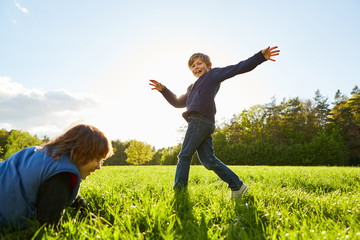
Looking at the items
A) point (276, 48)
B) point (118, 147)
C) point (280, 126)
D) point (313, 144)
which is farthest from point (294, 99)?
point (276, 48)

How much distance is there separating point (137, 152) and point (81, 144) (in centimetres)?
4032

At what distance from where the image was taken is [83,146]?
68.8 inches

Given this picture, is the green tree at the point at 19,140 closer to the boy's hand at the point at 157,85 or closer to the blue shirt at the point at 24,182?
the boy's hand at the point at 157,85

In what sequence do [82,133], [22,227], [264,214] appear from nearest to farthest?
[22,227] → [82,133] → [264,214]

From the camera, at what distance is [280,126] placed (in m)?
35.7

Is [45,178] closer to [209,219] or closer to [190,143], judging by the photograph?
[209,219]

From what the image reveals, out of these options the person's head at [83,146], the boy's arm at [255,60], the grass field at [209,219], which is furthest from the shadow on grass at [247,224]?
the boy's arm at [255,60]

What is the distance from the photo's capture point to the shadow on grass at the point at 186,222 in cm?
159

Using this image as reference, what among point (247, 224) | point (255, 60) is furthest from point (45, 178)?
point (255, 60)

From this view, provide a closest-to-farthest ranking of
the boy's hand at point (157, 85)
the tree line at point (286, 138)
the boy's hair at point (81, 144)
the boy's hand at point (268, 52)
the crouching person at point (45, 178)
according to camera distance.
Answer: the crouching person at point (45, 178)
the boy's hair at point (81, 144)
the boy's hand at point (268, 52)
the boy's hand at point (157, 85)
the tree line at point (286, 138)

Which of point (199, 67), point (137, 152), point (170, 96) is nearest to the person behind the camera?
point (199, 67)

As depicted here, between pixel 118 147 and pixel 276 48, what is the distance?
5003 cm

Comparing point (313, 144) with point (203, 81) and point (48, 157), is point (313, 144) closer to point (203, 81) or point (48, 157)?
point (203, 81)

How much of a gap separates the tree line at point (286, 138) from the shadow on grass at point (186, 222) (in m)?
24.3
